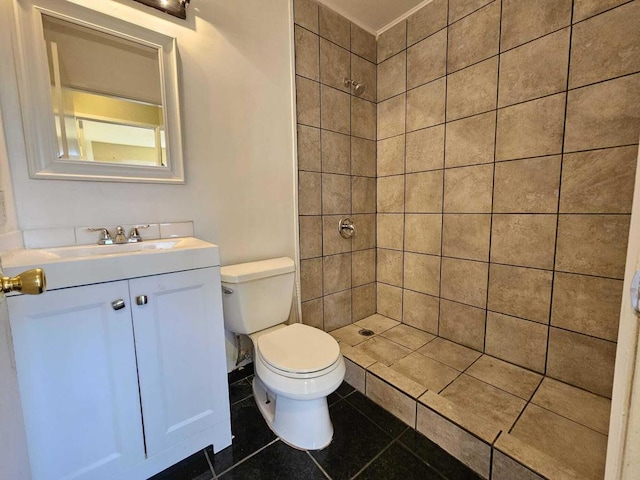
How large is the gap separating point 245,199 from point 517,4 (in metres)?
1.75

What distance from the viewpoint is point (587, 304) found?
133 centimetres

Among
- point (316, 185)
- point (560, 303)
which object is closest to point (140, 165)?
point (316, 185)

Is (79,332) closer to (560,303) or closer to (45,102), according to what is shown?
(45,102)

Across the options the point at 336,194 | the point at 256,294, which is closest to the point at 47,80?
the point at 256,294

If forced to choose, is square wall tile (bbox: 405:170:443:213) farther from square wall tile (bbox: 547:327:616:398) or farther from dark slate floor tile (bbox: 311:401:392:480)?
dark slate floor tile (bbox: 311:401:392:480)

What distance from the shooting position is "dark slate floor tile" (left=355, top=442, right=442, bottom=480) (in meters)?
1.09

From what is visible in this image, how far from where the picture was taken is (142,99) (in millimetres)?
1249

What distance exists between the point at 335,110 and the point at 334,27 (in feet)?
1.71

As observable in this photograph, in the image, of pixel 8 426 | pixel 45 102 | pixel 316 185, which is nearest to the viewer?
pixel 8 426

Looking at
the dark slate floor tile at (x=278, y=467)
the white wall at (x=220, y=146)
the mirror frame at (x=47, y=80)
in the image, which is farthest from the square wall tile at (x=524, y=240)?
the mirror frame at (x=47, y=80)

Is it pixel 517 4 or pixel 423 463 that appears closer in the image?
pixel 423 463

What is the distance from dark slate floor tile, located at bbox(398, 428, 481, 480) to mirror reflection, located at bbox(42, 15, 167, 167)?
1713mm

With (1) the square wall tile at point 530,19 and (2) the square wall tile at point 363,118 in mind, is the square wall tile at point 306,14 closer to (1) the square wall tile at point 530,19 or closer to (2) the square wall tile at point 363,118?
(2) the square wall tile at point 363,118

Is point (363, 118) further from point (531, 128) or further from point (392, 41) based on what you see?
point (531, 128)
